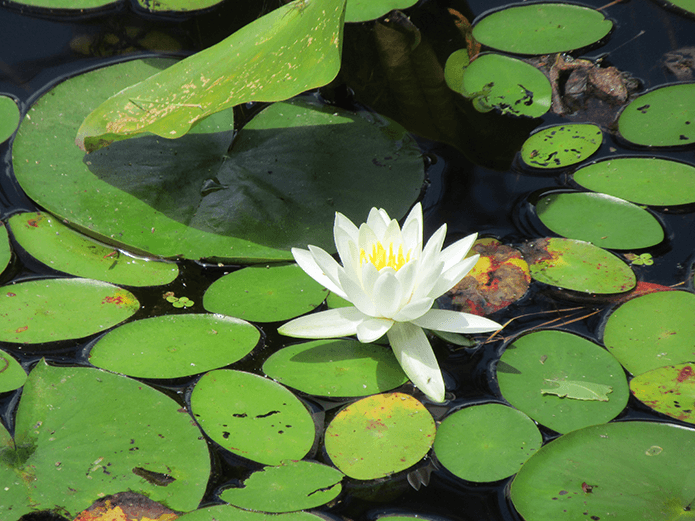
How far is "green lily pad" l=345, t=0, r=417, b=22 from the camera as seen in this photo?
3426mm

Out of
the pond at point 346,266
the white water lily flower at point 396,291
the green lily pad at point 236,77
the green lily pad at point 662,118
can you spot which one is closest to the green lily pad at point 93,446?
the pond at point 346,266

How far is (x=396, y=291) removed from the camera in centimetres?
176

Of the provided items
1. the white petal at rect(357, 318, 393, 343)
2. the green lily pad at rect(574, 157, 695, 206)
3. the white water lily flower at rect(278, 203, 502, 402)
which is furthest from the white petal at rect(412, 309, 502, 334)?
the green lily pad at rect(574, 157, 695, 206)

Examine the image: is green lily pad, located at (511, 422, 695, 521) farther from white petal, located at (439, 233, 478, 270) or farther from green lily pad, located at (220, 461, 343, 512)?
white petal, located at (439, 233, 478, 270)

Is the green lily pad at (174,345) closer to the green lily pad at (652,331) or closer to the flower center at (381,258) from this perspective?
the flower center at (381,258)

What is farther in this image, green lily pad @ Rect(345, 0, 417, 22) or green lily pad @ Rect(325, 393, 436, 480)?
green lily pad @ Rect(345, 0, 417, 22)

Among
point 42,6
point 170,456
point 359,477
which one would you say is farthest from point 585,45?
point 42,6

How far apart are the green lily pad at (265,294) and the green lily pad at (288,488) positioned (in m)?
0.64

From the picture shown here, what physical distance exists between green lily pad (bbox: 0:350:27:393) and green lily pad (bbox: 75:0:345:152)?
3.06 feet

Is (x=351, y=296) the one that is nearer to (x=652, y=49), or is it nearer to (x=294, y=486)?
(x=294, y=486)

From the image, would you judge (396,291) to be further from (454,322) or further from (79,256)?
(79,256)

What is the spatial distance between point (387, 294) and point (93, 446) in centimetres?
111

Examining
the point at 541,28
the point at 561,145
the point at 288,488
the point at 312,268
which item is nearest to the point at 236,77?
the point at 312,268

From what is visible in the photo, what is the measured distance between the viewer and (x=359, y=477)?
165cm
